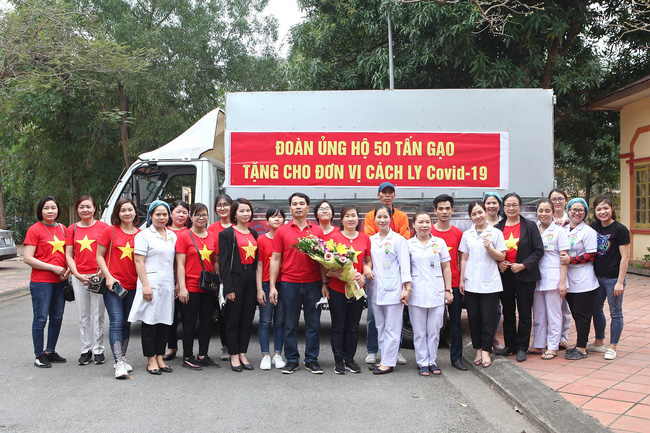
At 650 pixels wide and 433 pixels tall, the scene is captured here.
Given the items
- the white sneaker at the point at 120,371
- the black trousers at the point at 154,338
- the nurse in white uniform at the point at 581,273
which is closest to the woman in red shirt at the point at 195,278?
the black trousers at the point at 154,338

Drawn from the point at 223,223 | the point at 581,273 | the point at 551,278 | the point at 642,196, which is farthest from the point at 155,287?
the point at 642,196

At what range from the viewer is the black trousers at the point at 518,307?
18.4ft

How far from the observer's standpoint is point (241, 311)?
18.5ft

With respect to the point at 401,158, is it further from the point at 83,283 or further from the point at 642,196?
the point at 642,196

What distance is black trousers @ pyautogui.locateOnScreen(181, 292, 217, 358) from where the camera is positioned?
5648 mm

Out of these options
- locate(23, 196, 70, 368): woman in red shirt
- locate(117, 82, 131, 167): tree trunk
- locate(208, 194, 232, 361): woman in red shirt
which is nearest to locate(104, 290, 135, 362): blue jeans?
locate(23, 196, 70, 368): woman in red shirt

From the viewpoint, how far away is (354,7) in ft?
45.4

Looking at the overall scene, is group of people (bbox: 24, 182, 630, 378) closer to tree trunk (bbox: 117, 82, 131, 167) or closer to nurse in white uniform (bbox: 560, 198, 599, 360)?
nurse in white uniform (bbox: 560, 198, 599, 360)

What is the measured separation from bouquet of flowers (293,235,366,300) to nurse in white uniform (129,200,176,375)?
1272mm

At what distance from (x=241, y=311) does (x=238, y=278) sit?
35 centimetres

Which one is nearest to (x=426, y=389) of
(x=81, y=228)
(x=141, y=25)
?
(x=81, y=228)

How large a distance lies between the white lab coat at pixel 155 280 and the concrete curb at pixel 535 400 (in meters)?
3.02

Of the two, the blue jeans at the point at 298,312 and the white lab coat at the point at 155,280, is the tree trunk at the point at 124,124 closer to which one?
the white lab coat at the point at 155,280

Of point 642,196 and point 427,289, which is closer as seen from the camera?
point 427,289
